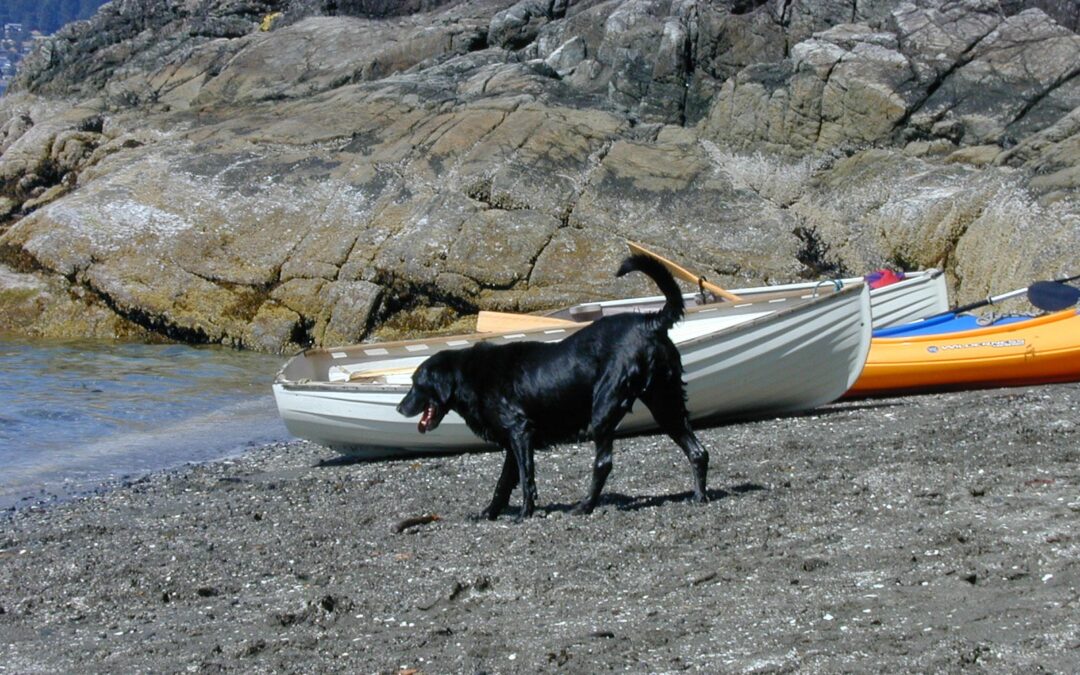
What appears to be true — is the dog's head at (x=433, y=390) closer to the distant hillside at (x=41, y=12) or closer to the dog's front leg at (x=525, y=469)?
the dog's front leg at (x=525, y=469)

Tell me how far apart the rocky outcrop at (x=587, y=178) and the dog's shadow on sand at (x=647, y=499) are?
993 cm

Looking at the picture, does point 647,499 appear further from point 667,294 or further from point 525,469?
point 667,294

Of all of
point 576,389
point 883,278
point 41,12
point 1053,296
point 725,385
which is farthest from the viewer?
point 41,12

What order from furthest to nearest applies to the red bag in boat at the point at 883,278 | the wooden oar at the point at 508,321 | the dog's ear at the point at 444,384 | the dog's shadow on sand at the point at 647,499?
the red bag in boat at the point at 883,278
the wooden oar at the point at 508,321
the dog's ear at the point at 444,384
the dog's shadow on sand at the point at 647,499

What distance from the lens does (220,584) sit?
7.36 metres

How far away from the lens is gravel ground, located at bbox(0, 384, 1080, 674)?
530cm

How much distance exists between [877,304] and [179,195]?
12421 mm

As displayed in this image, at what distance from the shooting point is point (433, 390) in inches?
339

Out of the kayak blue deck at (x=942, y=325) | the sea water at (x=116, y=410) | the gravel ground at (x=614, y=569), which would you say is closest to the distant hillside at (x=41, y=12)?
the sea water at (x=116, y=410)

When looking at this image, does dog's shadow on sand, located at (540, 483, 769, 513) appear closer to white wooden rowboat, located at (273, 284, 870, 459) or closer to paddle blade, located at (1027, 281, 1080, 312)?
white wooden rowboat, located at (273, 284, 870, 459)

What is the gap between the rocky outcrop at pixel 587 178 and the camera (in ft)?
64.5

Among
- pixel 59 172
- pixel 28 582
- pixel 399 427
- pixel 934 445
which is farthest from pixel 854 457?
pixel 59 172

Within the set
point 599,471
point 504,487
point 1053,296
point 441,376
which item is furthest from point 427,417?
point 1053,296

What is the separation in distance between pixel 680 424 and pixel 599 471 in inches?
26.5
